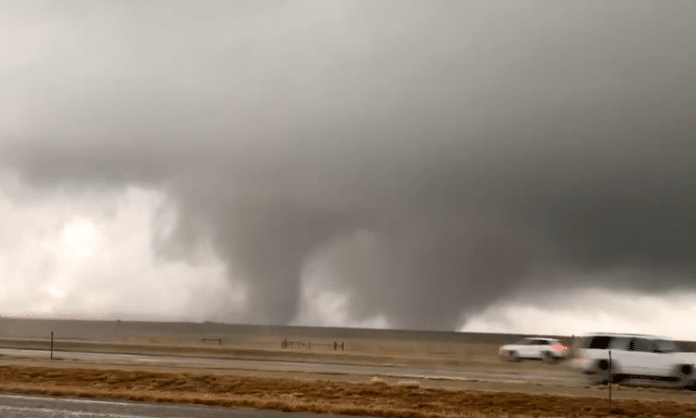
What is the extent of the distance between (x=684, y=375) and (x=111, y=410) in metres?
22.3

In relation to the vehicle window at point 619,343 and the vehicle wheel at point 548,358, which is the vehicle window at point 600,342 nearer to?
the vehicle window at point 619,343

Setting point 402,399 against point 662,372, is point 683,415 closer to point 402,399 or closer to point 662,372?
point 402,399

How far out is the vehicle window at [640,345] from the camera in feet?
84.4

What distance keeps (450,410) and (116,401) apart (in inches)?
365

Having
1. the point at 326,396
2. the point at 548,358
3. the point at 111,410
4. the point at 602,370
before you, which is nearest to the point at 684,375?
the point at 602,370

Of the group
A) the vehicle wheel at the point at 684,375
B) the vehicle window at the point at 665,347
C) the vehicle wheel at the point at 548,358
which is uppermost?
the vehicle window at the point at 665,347

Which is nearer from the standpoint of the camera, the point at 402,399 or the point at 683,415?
the point at 683,415

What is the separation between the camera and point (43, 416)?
13633 millimetres

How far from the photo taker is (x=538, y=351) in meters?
41.6

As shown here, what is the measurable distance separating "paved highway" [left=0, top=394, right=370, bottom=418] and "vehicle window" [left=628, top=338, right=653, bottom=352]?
56.1 feet

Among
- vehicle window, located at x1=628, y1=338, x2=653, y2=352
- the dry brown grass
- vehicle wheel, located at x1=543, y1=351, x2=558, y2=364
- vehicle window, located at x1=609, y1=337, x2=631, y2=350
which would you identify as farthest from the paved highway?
vehicle wheel, located at x1=543, y1=351, x2=558, y2=364

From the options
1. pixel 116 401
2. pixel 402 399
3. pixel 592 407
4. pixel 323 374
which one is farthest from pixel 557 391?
pixel 116 401

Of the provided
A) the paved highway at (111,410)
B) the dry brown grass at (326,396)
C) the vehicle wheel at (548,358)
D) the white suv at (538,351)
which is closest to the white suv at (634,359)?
the dry brown grass at (326,396)

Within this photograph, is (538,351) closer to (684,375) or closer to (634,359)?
(634,359)
